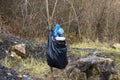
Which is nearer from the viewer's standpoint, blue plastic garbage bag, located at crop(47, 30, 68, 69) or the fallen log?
blue plastic garbage bag, located at crop(47, 30, 68, 69)

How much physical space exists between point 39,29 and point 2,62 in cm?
346

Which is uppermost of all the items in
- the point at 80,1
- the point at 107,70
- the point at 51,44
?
the point at 80,1

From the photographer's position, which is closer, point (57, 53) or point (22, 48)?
point (57, 53)

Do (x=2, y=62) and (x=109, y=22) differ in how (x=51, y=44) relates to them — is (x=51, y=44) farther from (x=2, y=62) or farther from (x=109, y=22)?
(x=109, y=22)

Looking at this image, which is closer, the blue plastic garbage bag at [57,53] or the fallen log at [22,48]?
the blue plastic garbage bag at [57,53]

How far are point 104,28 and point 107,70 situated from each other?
4250 mm

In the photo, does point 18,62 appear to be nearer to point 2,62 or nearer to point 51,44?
point 2,62

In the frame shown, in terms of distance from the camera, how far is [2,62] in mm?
6391

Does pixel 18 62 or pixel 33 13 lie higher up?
pixel 33 13

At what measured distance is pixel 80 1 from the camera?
33.0 ft

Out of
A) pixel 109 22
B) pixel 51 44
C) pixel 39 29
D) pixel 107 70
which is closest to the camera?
pixel 51 44

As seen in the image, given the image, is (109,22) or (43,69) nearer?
(43,69)

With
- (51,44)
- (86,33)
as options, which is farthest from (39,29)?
(51,44)

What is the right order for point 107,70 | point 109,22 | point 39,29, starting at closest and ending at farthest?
point 107,70 < point 39,29 < point 109,22
